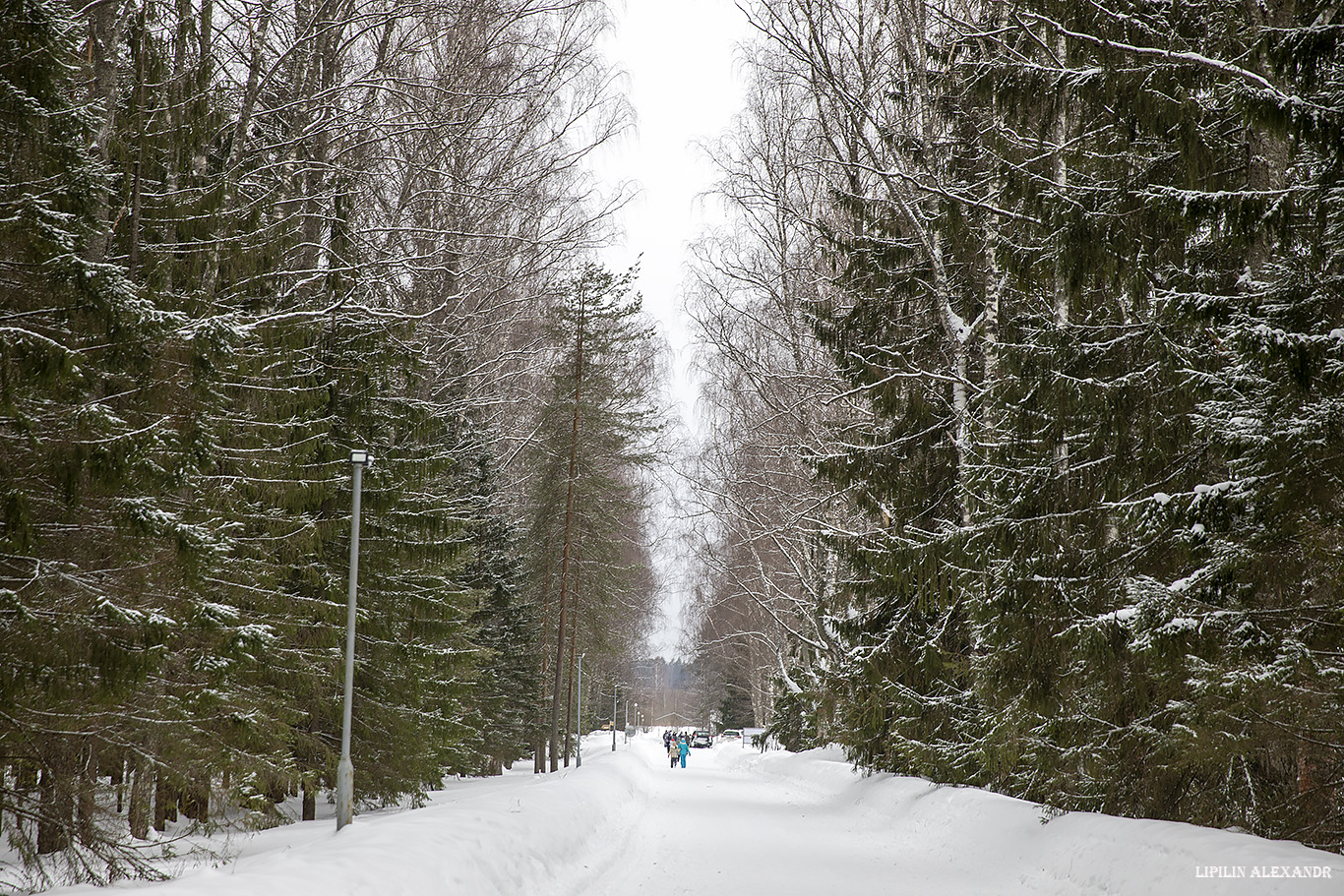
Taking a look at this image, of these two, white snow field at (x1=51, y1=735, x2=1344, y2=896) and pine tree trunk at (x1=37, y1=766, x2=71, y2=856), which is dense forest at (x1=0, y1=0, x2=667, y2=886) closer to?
pine tree trunk at (x1=37, y1=766, x2=71, y2=856)

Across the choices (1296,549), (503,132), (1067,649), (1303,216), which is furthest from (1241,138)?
(503,132)

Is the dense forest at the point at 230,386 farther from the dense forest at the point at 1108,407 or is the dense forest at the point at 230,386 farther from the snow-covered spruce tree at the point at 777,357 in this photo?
the dense forest at the point at 1108,407

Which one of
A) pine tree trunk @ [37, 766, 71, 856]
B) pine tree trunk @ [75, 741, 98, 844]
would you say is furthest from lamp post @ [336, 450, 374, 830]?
pine tree trunk @ [37, 766, 71, 856]

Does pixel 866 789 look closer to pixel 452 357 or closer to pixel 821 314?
pixel 821 314

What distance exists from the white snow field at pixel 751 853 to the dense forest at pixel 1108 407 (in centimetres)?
76

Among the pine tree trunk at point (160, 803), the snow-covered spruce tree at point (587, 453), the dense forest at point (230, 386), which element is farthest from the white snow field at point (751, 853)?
the snow-covered spruce tree at point (587, 453)

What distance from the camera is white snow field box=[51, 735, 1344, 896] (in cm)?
640

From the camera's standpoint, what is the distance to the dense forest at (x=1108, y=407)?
6332 mm

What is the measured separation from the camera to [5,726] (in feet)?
21.4

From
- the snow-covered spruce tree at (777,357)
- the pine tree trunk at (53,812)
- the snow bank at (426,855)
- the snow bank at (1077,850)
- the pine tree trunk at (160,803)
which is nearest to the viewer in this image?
the snow bank at (426,855)

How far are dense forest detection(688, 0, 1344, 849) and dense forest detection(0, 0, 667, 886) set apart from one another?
5.66m

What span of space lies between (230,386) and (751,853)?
8.44 metres

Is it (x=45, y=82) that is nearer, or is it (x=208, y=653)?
(x=45, y=82)

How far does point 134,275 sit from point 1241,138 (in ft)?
32.9
